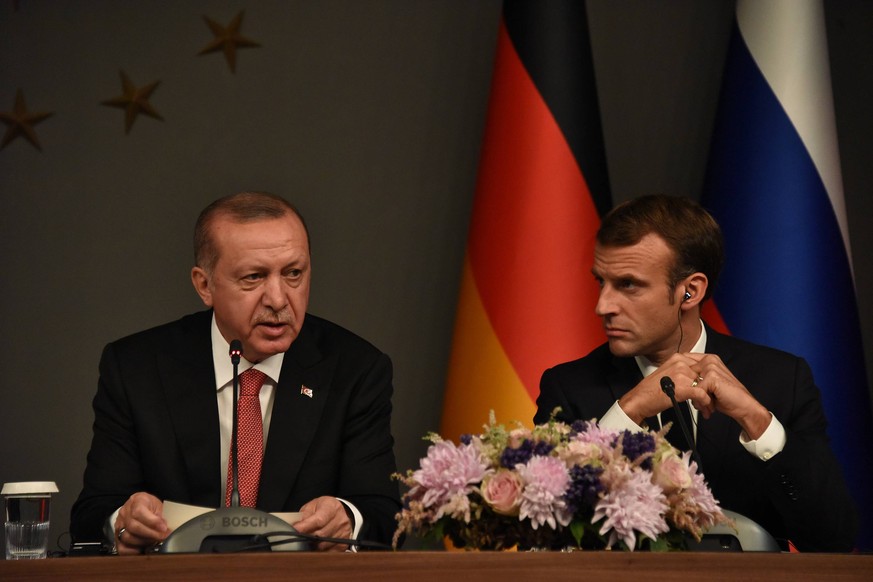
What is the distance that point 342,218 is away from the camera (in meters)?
4.73

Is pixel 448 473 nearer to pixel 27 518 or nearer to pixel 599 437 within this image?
pixel 599 437

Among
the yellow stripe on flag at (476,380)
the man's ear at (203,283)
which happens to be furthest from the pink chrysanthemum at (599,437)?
the yellow stripe on flag at (476,380)

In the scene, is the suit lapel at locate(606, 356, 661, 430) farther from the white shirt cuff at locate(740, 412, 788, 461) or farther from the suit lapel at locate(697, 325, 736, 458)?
the white shirt cuff at locate(740, 412, 788, 461)

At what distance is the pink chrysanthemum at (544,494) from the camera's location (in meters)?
1.85

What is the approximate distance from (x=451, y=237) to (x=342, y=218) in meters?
0.46

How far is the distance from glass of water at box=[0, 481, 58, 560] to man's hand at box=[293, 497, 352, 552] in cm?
53

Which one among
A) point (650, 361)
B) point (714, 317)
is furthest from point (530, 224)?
point (650, 361)

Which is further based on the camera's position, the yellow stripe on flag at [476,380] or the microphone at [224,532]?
the yellow stripe on flag at [476,380]

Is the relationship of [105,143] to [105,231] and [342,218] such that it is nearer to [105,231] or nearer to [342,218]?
[105,231]

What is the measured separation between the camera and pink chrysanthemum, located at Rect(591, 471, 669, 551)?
72.4 inches

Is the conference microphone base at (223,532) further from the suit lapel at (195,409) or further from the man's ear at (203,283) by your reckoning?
the man's ear at (203,283)

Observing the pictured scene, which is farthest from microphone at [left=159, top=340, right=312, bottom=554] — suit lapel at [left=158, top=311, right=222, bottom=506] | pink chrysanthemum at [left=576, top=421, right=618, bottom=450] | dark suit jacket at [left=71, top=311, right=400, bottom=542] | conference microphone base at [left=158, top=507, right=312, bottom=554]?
suit lapel at [left=158, top=311, right=222, bottom=506]

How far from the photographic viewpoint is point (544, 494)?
6.07 ft

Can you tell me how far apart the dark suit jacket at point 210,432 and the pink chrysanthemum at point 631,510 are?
1022 millimetres
